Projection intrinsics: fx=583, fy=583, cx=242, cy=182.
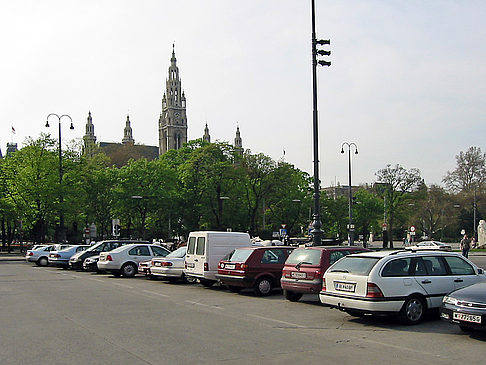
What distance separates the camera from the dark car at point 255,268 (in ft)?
58.7

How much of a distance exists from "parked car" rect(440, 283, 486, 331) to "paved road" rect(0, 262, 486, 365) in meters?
0.35

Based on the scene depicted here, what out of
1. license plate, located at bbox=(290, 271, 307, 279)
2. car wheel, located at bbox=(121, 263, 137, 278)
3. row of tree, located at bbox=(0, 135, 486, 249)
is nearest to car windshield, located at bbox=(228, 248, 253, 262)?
license plate, located at bbox=(290, 271, 307, 279)

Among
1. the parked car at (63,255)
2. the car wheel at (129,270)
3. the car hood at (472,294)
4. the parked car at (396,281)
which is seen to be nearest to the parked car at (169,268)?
the car wheel at (129,270)

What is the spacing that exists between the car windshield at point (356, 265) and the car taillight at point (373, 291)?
0.36m

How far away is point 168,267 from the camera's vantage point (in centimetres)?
2241

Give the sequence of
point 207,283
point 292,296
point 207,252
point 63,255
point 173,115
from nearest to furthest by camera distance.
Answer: point 292,296 < point 207,252 < point 207,283 < point 63,255 < point 173,115

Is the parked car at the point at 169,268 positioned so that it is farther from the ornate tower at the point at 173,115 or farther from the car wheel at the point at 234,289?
the ornate tower at the point at 173,115

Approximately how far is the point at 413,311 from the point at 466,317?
201 cm

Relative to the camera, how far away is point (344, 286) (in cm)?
1234

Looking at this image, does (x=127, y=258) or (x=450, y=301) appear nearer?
(x=450, y=301)

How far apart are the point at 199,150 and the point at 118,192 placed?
9.80m

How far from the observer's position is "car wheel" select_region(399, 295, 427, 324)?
39.0ft

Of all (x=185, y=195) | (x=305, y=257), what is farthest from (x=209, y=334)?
(x=185, y=195)

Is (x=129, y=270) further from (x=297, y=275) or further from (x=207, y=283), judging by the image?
(x=297, y=275)
